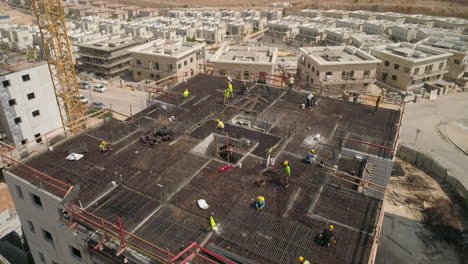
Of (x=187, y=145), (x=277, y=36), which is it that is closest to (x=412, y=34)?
(x=277, y=36)

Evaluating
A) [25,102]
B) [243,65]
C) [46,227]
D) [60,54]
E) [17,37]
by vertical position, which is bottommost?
[46,227]

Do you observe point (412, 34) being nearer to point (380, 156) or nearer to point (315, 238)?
point (380, 156)

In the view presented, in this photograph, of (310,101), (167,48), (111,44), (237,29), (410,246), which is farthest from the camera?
(237,29)

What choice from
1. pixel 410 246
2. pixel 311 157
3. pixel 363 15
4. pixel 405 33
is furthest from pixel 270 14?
pixel 311 157

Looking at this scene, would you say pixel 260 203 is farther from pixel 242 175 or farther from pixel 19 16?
pixel 19 16

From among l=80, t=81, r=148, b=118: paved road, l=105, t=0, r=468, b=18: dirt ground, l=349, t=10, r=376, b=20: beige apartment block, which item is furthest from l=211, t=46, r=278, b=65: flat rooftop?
l=105, t=0, r=468, b=18: dirt ground

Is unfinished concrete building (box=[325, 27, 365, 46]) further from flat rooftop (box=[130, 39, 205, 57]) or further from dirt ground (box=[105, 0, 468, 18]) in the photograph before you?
dirt ground (box=[105, 0, 468, 18])

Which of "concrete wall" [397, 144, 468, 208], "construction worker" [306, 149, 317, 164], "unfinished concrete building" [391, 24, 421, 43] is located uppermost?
"construction worker" [306, 149, 317, 164]
